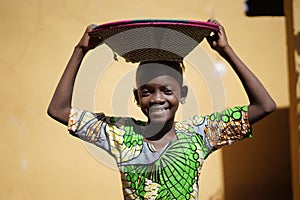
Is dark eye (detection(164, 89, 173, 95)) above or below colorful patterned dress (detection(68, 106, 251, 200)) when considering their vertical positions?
above

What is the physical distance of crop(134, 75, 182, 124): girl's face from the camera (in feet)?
6.09

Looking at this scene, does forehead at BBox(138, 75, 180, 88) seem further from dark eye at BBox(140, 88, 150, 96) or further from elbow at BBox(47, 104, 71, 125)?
elbow at BBox(47, 104, 71, 125)

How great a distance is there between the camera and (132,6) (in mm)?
4332

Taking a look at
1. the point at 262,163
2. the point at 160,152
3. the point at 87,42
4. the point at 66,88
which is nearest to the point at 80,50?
the point at 87,42

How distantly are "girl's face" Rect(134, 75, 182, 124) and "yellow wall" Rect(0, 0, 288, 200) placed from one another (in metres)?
2.53

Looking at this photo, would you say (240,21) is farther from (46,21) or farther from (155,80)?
(155,80)

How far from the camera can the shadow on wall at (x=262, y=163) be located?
15.3ft

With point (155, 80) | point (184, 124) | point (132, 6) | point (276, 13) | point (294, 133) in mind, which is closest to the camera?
point (155, 80)

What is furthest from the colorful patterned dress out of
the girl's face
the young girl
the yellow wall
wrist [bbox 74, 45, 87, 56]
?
the yellow wall

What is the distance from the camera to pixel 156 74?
1.88m

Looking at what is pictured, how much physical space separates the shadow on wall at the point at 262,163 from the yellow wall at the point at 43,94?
117 centimetres

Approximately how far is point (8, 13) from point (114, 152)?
9.19 feet

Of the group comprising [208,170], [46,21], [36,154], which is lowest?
[208,170]

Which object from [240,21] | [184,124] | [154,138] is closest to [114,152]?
[154,138]
